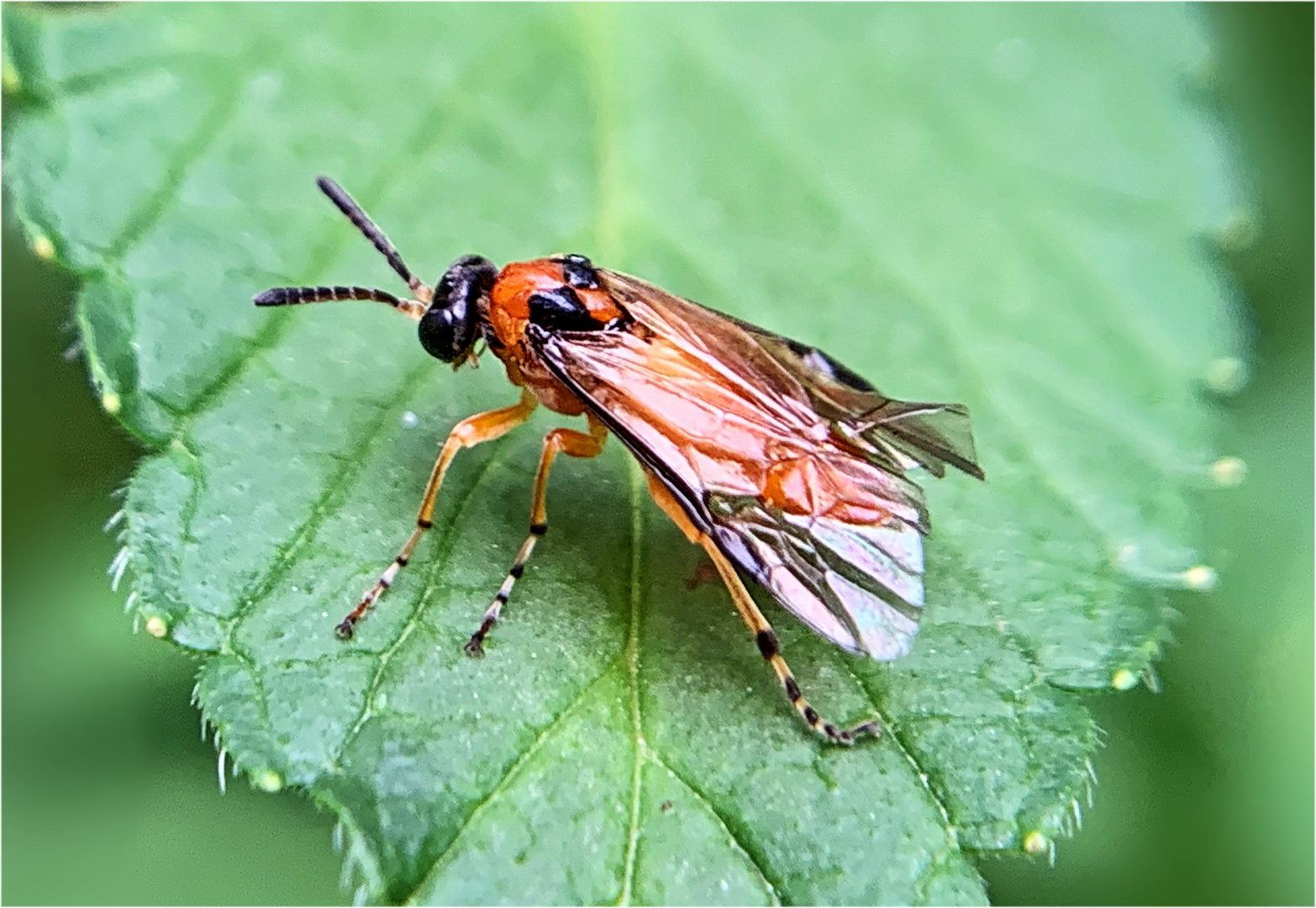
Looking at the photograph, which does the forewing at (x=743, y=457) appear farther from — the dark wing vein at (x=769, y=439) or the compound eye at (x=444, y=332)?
the compound eye at (x=444, y=332)

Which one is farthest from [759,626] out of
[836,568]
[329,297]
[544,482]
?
[329,297]

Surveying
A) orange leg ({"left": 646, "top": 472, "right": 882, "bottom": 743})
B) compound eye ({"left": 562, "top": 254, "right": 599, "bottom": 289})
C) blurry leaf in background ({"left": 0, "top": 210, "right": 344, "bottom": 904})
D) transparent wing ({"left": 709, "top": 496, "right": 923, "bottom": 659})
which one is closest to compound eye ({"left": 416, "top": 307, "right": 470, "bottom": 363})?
compound eye ({"left": 562, "top": 254, "right": 599, "bottom": 289})

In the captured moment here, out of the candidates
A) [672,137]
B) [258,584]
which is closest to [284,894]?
[258,584]

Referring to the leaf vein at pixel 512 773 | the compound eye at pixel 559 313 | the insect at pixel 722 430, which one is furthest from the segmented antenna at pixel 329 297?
the leaf vein at pixel 512 773

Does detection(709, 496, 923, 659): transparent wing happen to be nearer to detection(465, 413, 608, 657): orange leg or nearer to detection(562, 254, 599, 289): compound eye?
detection(465, 413, 608, 657): orange leg

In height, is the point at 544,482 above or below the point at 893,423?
below

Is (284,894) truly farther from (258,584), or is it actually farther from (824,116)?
(824,116)

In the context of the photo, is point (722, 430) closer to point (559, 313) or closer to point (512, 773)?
point (559, 313)
